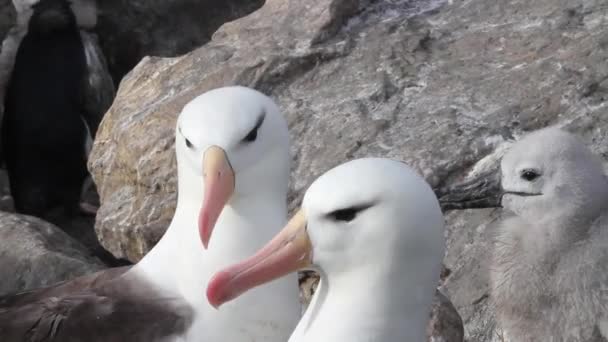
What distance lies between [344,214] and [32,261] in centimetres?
222

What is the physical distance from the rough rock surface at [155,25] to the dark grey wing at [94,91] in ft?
0.84

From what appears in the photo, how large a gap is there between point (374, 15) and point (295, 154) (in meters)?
1.00

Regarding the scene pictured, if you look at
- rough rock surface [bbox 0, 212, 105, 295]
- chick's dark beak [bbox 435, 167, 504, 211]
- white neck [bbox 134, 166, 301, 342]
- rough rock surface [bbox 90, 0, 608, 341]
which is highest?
white neck [bbox 134, 166, 301, 342]

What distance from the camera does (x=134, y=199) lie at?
5.35m

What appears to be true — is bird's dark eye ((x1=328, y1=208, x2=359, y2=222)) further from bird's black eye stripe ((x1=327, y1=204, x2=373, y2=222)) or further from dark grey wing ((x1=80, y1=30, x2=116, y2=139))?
dark grey wing ((x1=80, y1=30, x2=116, y2=139))

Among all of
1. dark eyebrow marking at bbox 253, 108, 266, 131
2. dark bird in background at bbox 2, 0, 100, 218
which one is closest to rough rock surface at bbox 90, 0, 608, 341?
dark eyebrow marking at bbox 253, 108, 266, 131

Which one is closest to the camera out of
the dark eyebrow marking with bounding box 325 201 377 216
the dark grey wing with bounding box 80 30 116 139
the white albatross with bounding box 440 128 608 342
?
the dark eyebrow marking with bounding box 325 201 377 216

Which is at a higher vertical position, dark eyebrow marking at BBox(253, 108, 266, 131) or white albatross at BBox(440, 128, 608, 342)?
dark eyebrow marking at BBox(253, 108, 266, 131)

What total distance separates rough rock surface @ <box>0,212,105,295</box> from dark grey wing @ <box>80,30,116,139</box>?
2414mm

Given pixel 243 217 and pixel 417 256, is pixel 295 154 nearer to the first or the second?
pixel 243 217

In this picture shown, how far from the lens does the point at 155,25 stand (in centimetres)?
808

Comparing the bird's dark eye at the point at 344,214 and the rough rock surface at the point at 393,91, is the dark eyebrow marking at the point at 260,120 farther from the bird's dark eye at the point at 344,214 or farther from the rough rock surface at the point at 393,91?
the rough rock surface at the point at 393,91

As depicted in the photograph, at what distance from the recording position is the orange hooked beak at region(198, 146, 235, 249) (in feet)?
12.1

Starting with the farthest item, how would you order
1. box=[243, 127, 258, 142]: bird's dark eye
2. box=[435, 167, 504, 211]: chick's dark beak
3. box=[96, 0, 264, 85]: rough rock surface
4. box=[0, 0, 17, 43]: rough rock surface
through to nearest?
box=[96, 0, 264, 85]: rough rock surface < box=[0, 0, 17, 43]: rough rock surface < box=[435, 167, 504, 211]: chick's dark beak < box=[243, 127, 258, 142]: bird's dark eye
